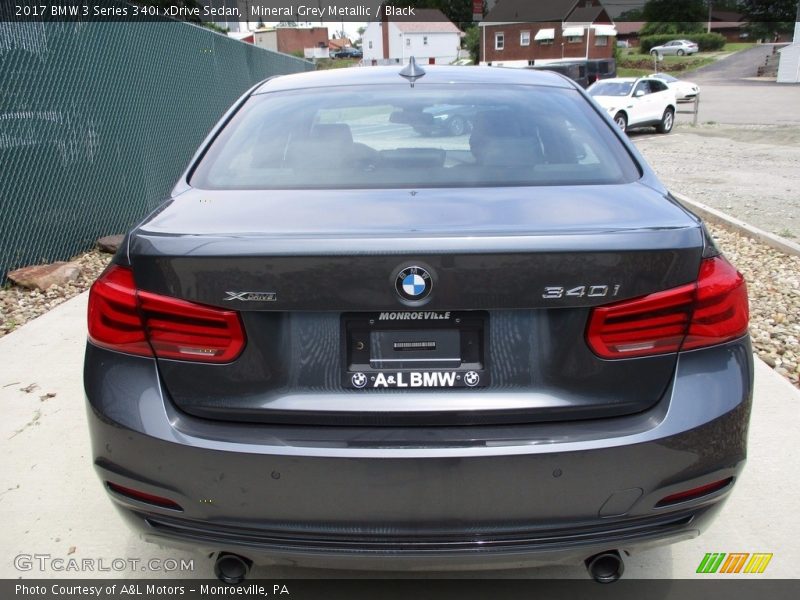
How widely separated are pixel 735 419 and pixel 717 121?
25922 mm

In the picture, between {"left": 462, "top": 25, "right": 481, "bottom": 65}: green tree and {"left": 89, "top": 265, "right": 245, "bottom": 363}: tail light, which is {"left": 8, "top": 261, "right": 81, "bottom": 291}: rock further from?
{"left": 462, "top": 25, "right": 481, "bottom": 65}: green tree

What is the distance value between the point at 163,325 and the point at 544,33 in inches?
2972

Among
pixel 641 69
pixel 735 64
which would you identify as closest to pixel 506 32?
pixel 641 69

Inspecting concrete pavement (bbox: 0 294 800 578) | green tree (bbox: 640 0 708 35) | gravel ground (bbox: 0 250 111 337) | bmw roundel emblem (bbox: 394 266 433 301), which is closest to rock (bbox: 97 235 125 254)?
gravel ground (bbox: 0 250 111 337)

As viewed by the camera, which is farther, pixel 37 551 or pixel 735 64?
pixel 735 64

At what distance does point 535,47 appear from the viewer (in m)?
72.7

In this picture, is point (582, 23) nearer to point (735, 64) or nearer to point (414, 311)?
point (735, 64)

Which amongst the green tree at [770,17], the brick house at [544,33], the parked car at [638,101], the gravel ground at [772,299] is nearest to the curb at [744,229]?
the gravel ground at [772,299]

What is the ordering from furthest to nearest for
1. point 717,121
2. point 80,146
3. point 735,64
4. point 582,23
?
point 582,23 < point 735,64 < point 717,121 < point 80,146

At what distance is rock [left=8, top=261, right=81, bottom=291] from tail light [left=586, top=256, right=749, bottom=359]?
5288 mm

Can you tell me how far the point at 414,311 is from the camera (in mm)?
1824

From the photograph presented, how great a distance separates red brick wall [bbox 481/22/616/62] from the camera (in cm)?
7069

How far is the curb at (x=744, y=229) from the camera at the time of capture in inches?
268

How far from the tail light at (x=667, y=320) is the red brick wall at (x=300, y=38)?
292 ft
